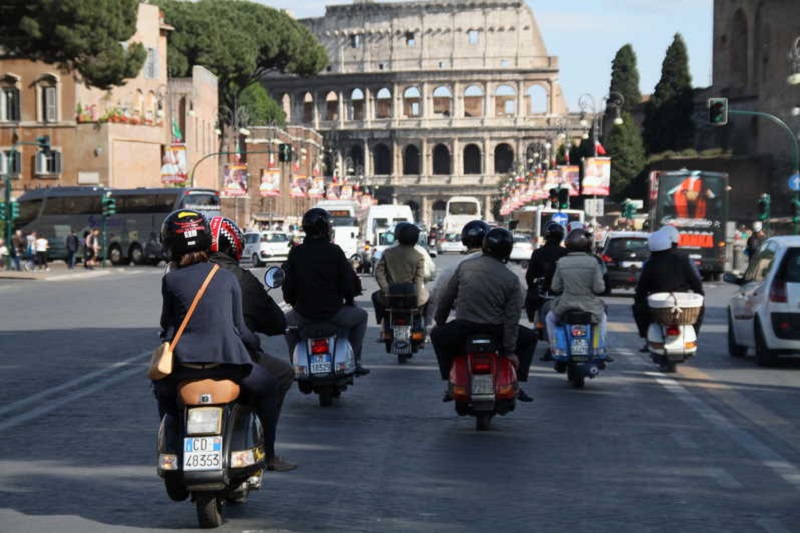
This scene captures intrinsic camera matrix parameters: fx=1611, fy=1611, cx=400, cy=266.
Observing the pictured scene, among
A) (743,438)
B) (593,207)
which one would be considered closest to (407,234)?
(743,438)

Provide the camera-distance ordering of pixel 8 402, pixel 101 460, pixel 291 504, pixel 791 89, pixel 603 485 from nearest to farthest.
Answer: pixel 291 504 → pixel 603 485 → pixel 101 460 → pixel 8 402 → pixel 791 89

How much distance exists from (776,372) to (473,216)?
8994 centimetres

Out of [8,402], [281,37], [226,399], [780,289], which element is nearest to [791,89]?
[281,37]

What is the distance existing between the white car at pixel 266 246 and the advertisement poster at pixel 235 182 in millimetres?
7097

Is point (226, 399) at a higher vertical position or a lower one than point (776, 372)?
higher

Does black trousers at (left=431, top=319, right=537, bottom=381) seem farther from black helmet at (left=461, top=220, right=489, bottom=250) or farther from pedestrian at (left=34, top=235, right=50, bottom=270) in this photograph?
pedestrian at (left=34, top=235, right=50, bottom=270)

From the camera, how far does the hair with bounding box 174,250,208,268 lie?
301 inches

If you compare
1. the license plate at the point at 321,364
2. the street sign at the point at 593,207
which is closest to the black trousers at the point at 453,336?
the license plate at the point at 321,364

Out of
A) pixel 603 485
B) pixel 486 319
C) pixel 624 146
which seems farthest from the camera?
pixel 624 146

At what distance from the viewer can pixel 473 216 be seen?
10662 cm

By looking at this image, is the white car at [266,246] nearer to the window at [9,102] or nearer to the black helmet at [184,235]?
the window at [9,102]

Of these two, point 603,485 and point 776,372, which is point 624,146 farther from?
point 603,485

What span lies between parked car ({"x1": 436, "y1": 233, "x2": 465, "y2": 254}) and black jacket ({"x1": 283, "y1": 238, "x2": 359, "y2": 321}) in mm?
73793

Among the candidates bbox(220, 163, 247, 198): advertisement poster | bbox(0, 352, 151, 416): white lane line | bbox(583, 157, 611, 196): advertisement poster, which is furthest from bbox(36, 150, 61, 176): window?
bbox(0, 352, 151, 416): white lane line
